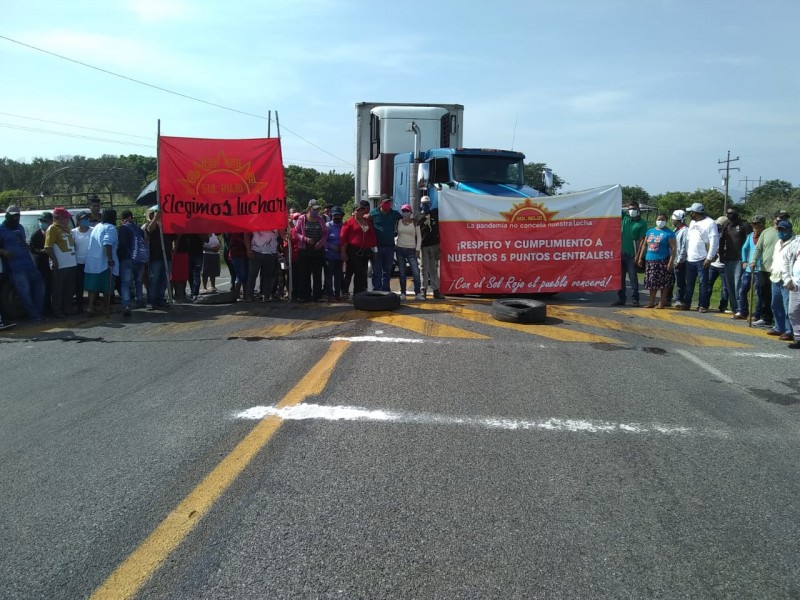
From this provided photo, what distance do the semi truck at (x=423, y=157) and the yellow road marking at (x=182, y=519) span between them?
9659 mm

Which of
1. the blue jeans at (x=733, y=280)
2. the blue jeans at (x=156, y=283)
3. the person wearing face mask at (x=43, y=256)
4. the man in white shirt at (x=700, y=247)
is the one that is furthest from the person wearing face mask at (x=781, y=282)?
the person wearing face mask at (x=43, y=256)

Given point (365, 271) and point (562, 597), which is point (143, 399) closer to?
point (562, 597)

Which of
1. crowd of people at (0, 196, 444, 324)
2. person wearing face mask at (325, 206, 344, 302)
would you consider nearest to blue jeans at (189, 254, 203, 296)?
crowd of people at (0, 196, 444, 324)

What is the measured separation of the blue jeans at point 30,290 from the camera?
396 inches

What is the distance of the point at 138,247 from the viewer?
11359 millimetres

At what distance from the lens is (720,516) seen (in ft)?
12.1

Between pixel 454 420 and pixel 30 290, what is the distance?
825cm

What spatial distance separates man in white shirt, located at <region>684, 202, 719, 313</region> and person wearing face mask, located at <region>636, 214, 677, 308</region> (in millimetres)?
304

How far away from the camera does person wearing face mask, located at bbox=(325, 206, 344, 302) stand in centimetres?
1181

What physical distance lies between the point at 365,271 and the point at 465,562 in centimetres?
938

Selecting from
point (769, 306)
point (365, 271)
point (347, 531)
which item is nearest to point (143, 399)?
point (347, 531)

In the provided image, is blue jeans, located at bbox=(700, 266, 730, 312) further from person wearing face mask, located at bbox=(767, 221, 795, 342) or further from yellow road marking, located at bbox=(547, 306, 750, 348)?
person wearing face mask, located at bbox=(767, 221, 795, 342)

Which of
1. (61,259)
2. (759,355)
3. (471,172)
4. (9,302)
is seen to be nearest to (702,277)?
(759,355)

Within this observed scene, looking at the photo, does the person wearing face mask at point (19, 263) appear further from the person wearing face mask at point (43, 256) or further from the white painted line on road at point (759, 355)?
the white painted line on road at point (759, 355)
